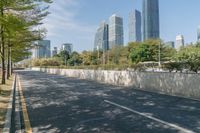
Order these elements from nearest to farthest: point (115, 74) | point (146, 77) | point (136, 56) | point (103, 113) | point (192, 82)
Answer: point (103, 113) < point (192, 82) < point (146, 77) < point (115, 74) < point (136, 56)

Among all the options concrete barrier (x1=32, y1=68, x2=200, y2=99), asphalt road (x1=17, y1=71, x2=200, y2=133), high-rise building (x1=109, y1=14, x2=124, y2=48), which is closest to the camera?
asphalt road (x1=17, y1=71, x2=200, y2=133)

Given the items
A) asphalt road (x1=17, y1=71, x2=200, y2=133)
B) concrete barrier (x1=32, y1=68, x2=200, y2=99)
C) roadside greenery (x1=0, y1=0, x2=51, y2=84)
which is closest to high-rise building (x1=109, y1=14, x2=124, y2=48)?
roadside greenery (x1=0, y1=0, x2=51, y2=84)

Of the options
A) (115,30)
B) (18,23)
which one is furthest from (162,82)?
(115,30)

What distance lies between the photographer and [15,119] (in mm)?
10781

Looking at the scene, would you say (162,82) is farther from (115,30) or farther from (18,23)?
(115,30)

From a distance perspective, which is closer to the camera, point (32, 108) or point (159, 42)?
point (32, 108)

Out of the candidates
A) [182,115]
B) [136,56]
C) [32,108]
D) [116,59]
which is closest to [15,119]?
[32,108]

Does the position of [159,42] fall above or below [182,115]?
above

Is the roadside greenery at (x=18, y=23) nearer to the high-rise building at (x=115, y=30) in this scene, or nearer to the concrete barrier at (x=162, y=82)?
the concrete barrier at (x=162, y=82)

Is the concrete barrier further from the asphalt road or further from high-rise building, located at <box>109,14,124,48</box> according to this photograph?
high-rise building, located at <box>109,14,124,48</box>

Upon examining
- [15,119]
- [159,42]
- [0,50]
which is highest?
[159,42]

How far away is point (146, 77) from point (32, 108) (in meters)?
10.3

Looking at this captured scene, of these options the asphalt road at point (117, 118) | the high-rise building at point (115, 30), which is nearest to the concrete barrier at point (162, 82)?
the asphalt road at point (117, 118)

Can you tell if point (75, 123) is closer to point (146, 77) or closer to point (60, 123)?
point (60, 123)
